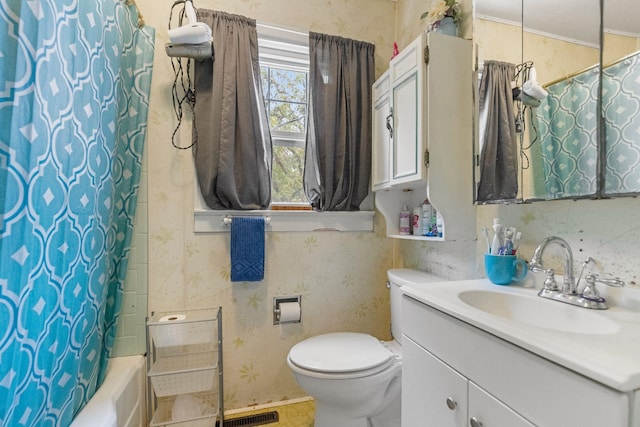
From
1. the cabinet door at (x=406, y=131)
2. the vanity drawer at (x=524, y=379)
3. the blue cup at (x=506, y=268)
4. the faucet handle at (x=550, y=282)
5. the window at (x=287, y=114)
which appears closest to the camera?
the vanity drawer at (x=524, y=379)

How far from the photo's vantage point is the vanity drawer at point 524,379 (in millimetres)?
445

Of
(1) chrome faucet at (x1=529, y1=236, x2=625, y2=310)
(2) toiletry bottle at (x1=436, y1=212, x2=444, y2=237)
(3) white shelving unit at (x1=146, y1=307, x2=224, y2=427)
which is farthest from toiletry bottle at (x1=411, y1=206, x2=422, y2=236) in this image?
(3) white shelving unit at (x1=146, y1=307, x2=224, y2=427)

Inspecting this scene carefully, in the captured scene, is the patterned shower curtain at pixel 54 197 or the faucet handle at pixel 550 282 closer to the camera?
the patterned shower curtain at pixel 54 197

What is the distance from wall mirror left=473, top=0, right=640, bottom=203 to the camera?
75cm

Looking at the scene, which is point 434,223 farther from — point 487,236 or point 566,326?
point 566,326

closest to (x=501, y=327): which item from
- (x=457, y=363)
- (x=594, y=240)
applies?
(x=457, y=363)

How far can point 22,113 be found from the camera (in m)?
0.63

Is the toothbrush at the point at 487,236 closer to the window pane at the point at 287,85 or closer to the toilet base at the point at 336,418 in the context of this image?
the toilet base at the point at 336,418

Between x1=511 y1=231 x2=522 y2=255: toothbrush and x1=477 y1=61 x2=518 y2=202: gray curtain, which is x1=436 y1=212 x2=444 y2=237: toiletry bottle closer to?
x1=477 y1=61 x2=518 y2=202: gray curtain

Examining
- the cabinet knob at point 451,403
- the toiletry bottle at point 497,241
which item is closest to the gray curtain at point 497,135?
the toiletry bottle at point 497,241

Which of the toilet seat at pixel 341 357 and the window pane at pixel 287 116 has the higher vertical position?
the window pane at pixel 287 116

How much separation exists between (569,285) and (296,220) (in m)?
1.21

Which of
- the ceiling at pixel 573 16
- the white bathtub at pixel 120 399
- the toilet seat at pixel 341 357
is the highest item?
the ceiling at pixel 573 16

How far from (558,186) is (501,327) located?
1.85ft
